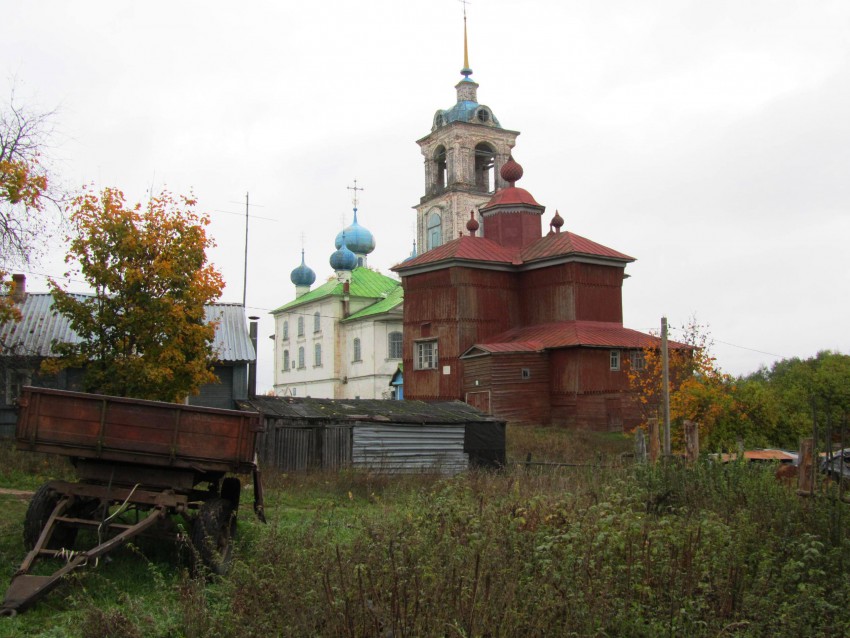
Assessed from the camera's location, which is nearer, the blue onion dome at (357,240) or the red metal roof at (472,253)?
the red metal roof at (472,253)

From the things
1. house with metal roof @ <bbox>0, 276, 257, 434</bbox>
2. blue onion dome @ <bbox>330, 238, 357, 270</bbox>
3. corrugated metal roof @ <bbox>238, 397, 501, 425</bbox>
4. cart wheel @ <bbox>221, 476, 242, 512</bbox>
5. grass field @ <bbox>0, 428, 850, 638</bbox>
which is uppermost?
blue onion dome @ <bbox>330, 238, 357, 270</bbox>

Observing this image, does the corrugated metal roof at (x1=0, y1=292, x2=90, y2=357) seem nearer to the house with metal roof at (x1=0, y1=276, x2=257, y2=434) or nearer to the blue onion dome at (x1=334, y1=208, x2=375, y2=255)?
the house with metal roof at (x1=0, y1=276, x2=257, y2=434)

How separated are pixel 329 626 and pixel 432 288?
37.1 meters

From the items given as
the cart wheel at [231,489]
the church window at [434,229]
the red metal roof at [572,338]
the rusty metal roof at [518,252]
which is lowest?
the cart wheel at [231,489]

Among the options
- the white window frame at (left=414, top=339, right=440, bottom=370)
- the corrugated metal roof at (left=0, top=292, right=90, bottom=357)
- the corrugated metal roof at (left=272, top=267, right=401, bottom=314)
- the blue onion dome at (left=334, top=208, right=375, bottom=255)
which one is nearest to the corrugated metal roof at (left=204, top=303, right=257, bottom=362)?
the corrugated metal roof at (left=0, top=292, right=90, bottom=357)

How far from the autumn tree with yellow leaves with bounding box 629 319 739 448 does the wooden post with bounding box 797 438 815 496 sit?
16279 millimetres

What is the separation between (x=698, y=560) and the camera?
8.93 m

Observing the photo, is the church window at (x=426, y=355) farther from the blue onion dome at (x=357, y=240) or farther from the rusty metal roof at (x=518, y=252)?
the blue onion dome at (x=357, y=240)

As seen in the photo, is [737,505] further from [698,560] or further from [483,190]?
[483,190]

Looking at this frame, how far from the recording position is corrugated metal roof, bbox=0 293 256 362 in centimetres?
2895

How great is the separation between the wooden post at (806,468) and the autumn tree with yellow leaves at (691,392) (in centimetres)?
1628

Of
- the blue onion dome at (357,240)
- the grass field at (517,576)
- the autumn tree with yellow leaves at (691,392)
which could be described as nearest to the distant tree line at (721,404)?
the autumn tree with yellow leaves at (691,392)

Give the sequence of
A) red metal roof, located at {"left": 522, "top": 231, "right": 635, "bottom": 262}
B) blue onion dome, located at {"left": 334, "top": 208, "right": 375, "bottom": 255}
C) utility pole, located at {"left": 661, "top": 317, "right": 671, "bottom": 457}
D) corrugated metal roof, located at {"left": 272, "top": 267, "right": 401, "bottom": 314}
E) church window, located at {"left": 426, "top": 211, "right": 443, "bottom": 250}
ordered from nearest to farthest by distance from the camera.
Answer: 1. utility pole, located at {"left": 661, "top": 317, "right": 671, "bottom": 457}
2. red metal roof, located at {"left": 522, "top": 231, "right": 635, "bottom": 262}
3. corrugated metal roof, located at {"left": 272, "top": 267, "right": 401, "bottom": 314}
4. church window, located at {"left": 426, "top": 211, "right": 443, "bottom": 250}
5. blue onion dome, located at {"left": 334, "top": 208, "right": 375, "bottom": 255}

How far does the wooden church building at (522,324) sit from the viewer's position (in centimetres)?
3844
